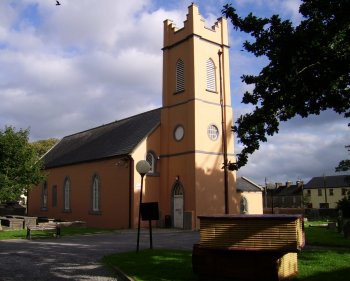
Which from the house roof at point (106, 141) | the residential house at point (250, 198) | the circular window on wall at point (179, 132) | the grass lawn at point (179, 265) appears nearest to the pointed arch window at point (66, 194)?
the house roof at point (106, 141)

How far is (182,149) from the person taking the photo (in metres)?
32.0

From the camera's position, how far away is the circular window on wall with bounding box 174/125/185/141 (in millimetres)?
32219

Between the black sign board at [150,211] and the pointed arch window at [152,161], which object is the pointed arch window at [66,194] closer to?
the pointed arch window at [152,161]

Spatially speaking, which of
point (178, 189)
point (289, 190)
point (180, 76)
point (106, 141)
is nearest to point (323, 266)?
point (178, 189)

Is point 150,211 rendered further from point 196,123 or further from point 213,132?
point 213,132

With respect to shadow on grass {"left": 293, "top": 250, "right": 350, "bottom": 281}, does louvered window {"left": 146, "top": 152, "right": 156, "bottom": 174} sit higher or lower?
higher

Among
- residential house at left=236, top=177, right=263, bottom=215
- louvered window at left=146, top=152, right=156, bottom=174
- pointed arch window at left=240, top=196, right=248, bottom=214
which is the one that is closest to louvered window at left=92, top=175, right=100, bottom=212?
louvered window at left=146, top=152, right=156, bottom=174

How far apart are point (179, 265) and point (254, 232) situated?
328 centimetres

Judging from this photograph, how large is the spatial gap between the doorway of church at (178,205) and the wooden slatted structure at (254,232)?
21.3 metres

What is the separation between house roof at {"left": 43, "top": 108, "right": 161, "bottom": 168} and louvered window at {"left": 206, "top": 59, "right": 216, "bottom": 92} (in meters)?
4.91

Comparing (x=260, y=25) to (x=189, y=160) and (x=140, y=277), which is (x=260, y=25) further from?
(x=189, y=160)

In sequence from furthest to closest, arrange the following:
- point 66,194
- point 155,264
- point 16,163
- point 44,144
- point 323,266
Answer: point 44,144 < point 66,194 < point 16,163 < point 155,264 < point 323,266

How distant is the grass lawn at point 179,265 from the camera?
34.6ft

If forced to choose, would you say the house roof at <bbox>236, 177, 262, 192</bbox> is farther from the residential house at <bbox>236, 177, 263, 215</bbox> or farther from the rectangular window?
the rectangular window
